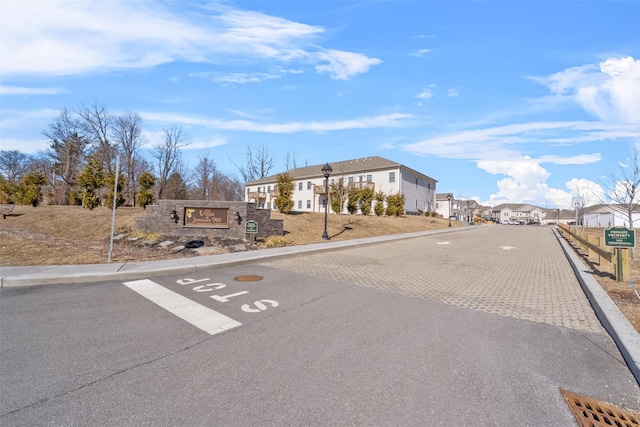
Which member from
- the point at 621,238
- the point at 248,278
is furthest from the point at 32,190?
the point at 621,238

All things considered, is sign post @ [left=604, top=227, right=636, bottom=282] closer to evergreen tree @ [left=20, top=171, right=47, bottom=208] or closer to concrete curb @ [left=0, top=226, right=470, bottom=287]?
concrete curb @ [left=0, top=226, right=470, bottom=287]

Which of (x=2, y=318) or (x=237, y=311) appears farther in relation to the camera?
(x=237, y=311)

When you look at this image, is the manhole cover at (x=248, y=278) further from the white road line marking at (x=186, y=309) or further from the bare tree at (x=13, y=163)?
the bare tree at (x=13, y=163)

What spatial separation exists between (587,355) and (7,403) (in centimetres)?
621

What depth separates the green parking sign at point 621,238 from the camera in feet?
24.3

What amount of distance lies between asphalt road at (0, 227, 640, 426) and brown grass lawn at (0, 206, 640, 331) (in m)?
2.09

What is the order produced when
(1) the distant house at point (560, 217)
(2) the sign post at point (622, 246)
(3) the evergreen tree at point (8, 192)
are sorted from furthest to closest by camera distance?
(1) the distant house at point (560, 217) → (3) the evergreen tree at point (8, 192) → (2) the sign post at point (622, 246)

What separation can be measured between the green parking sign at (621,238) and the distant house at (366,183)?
3128 cm

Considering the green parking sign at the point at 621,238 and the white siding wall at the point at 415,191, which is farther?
the white siding wall at the point at 415,191

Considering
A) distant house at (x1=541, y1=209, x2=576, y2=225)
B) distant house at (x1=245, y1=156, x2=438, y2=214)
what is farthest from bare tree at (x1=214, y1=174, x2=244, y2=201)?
distant house at (x1=541, y1=209, x2=576, y2=225)

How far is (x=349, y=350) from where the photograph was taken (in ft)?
12.2

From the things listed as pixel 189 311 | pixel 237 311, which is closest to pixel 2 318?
pixel 189 311

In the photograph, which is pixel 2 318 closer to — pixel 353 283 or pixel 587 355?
pixel 353 283

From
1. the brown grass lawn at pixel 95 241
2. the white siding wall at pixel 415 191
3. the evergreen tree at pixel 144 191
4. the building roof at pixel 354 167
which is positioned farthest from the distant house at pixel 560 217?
the evergreen tree at pixel 144 191
